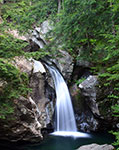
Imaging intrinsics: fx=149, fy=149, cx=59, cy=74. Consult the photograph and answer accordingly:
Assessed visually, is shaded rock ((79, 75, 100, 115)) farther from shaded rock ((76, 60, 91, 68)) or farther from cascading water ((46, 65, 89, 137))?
cascading water ((46, 65, 89, 137))

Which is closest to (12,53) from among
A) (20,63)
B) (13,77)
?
(13,77)

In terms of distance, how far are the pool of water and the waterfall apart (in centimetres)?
127

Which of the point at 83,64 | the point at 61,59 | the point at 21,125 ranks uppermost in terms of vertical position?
the point at 61,59

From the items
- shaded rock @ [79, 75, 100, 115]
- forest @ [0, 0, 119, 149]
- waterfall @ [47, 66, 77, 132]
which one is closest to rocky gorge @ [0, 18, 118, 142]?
shaded rock @ [79, 75, 100, 115]

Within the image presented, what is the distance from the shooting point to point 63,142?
26.5 ft

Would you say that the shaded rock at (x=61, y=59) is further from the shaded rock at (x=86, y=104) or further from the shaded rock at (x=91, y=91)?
the shaded rock at (x=91, y=91)

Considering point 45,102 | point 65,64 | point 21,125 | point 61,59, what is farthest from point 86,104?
point 21,125

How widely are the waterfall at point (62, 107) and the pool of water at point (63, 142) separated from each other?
1267 mm

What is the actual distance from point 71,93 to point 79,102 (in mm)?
907

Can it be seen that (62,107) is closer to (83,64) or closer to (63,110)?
(63,110)

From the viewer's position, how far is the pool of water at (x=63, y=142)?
6703 millimetres

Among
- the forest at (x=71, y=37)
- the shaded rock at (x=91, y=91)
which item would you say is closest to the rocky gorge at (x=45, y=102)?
the shaded rock at (x=91, y=91)

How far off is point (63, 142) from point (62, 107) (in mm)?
2692

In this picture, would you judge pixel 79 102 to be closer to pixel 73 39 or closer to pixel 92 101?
pixel 92 101
